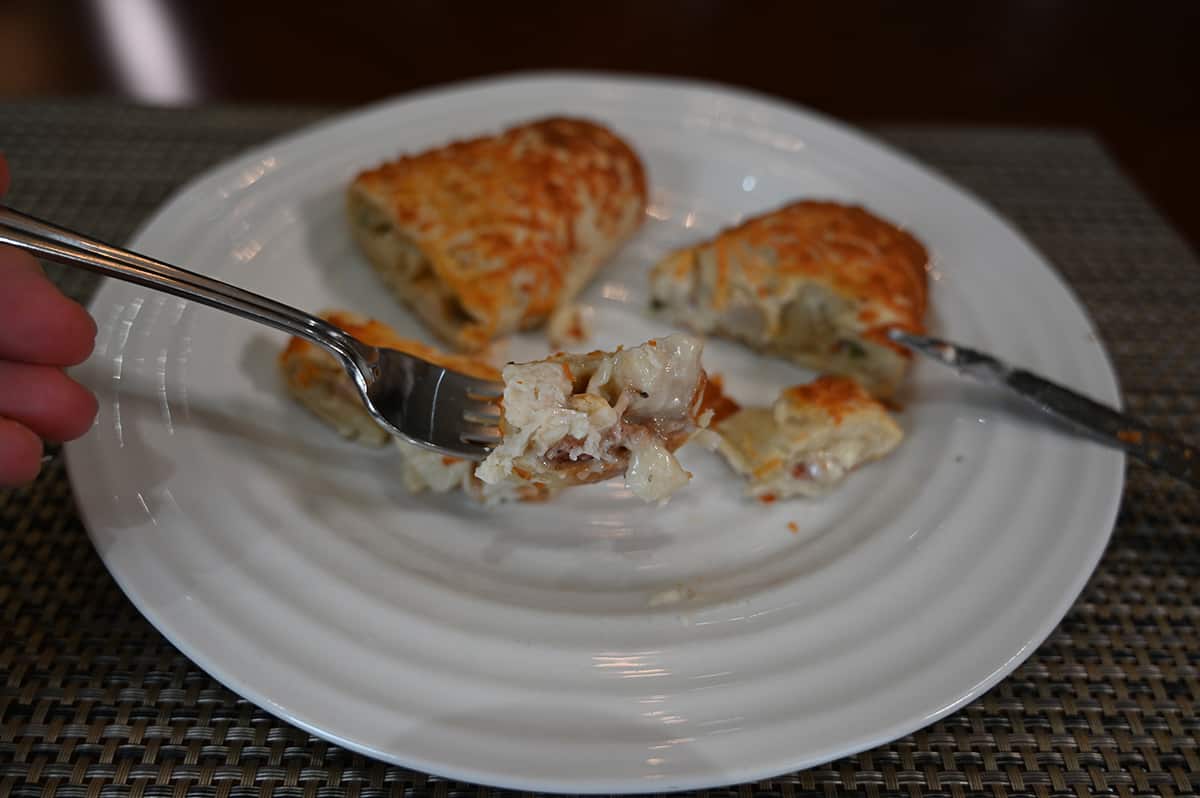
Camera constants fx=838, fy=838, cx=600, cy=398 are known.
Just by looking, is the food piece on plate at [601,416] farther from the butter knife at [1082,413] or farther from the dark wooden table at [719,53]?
the dark wooden table at [719,53]

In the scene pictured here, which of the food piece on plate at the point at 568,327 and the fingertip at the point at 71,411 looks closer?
the fingertip at the point at 71,411

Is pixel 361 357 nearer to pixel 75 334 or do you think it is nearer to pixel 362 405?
pixel 362 405

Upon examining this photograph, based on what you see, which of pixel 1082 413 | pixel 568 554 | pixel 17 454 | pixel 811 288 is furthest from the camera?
pixel 811 288

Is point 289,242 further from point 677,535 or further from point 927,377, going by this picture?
point 927,377

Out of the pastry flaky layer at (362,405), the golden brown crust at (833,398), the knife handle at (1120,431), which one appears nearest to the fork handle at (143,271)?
the pastry flaky layer at (362,405)

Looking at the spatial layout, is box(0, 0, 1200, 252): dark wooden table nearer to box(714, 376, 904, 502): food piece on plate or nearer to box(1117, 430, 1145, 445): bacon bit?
box(1117, 430, 1145, 445): bacon bit

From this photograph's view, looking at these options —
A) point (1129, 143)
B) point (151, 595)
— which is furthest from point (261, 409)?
point (1129, 143)

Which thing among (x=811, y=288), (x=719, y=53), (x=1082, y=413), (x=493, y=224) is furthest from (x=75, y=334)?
(x=719, y=53)
